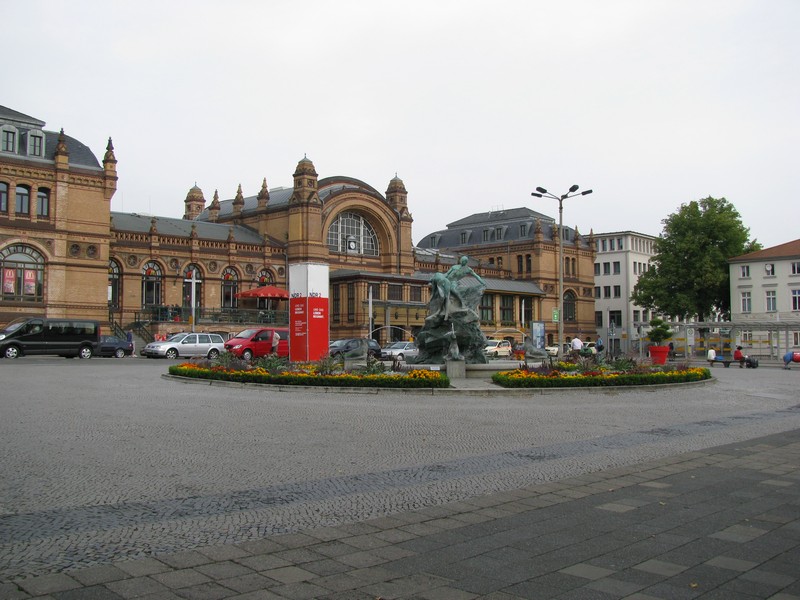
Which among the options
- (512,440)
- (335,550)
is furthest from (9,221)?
(335,550)

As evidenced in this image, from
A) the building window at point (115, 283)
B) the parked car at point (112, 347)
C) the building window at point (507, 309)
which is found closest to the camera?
the parked car at point (112, 347)

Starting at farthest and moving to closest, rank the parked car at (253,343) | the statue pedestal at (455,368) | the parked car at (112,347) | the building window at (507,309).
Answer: the building window at (507,309)
the parked car at (112,347)
the parked car at (253,343)
the statue pedestal at (455,368)

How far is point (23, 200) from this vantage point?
47594 mm

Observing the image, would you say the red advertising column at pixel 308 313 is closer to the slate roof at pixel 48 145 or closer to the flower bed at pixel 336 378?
the flower bed at pixel 336 378

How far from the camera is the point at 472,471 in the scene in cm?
932

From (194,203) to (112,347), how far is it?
49417mm

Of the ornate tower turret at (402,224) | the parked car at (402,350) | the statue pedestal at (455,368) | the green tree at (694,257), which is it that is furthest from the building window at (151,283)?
the green tree at (694,257)

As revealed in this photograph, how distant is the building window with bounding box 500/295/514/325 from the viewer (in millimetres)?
75938

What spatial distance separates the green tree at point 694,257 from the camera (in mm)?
63344

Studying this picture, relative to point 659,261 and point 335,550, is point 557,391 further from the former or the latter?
point 659,261

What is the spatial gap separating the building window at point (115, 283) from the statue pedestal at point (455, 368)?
122 feet

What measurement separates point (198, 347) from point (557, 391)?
2507 centimetres

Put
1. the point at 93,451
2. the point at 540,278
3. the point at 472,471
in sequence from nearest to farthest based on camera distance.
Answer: the point at 472,471 → the point at 93,451 → the point at 540,278

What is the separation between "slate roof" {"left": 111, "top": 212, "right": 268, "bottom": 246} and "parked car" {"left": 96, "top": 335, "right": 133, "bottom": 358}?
567 inches
